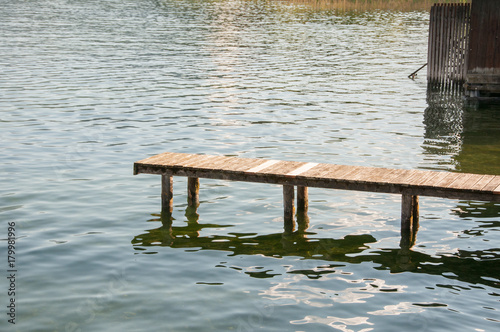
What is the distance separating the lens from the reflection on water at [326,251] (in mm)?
9977

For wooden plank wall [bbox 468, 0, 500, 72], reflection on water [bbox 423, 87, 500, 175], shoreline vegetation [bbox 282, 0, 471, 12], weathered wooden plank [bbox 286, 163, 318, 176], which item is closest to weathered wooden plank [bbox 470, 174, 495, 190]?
weathered wooden plank [bbox 286, 163, 318, 176]

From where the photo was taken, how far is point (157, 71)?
101 feet

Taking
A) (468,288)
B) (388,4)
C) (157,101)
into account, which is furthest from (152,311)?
(388,4)

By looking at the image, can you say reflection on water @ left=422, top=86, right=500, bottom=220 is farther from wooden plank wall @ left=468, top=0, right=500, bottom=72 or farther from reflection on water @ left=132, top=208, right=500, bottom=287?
reflection on water @ left=132, top=208, right=500, bottom=287

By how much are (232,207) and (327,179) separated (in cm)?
248

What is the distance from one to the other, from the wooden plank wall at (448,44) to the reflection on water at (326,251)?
520 inches

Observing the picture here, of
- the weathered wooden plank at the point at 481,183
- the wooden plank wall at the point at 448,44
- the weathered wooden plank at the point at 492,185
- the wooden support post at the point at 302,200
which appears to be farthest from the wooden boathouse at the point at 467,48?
the wooden support post at the point at 302,200

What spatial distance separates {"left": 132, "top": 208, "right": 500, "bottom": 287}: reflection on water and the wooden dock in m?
0.58

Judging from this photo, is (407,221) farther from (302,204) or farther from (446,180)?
(302,204)

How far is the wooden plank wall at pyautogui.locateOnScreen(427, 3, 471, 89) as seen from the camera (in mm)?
23594

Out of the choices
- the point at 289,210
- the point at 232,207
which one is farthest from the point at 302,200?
the point at 232,207

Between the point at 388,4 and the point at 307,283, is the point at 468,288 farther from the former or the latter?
the point at 388,4

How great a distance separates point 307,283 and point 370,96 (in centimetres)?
1637

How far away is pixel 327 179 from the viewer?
1104 centimetres
